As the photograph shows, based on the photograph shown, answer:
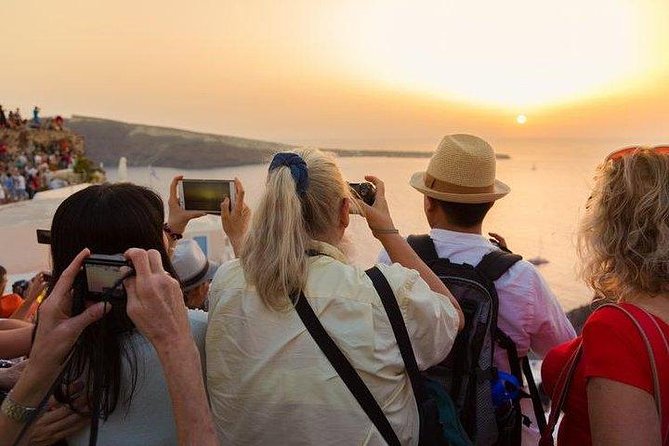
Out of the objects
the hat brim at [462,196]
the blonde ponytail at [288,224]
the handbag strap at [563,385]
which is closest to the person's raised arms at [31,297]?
the blonde ponytail at [288,224]

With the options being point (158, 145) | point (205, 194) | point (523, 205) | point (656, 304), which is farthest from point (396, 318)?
point (523, 205)

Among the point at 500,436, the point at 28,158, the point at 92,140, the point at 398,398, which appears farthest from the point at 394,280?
the point at 92,140

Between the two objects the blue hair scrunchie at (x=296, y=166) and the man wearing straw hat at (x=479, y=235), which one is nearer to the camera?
the blue hair scrunchie at (x=296, y=166)

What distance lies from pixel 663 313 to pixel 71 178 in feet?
81.2

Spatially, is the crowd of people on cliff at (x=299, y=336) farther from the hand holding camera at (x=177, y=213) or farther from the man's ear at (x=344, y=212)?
the hand holding camera at (x=177, y=213)

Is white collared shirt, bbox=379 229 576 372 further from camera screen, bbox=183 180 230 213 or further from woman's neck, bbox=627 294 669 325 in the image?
camera screen, bbox=183 180 230 213

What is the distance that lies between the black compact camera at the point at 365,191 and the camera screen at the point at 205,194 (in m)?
0.63

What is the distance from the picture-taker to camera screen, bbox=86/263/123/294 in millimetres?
1122

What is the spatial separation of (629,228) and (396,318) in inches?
25.3

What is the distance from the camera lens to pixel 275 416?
1.39 metres

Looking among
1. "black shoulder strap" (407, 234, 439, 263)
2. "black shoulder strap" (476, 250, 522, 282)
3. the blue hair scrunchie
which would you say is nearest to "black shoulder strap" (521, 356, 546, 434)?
"black shoulder strap" (476, 250, 522, 282)

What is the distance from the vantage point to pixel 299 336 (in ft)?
4.44

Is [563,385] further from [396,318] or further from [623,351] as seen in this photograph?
[396,318]

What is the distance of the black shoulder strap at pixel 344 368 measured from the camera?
133 cm
